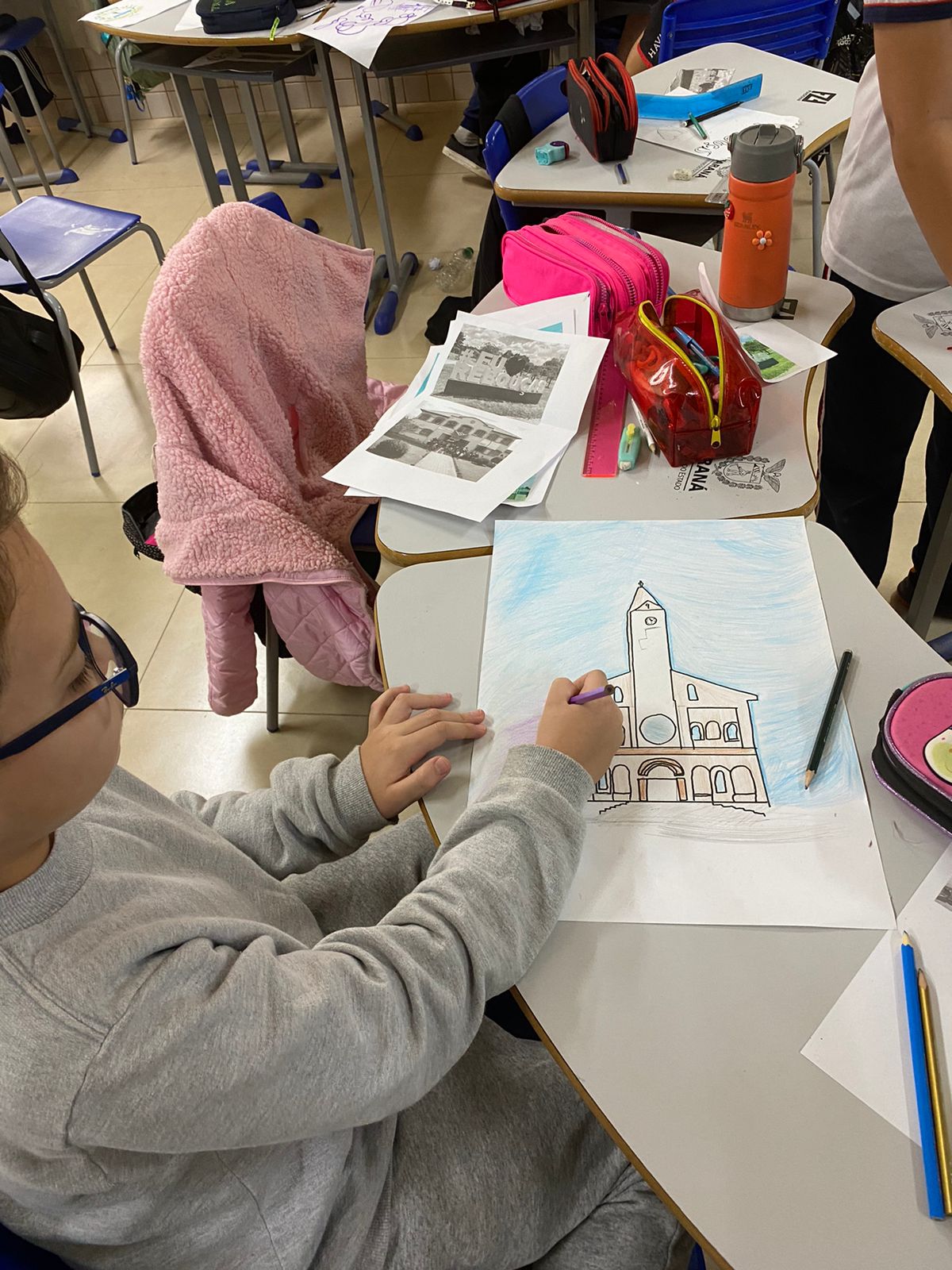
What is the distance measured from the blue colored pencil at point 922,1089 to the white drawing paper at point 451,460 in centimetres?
62

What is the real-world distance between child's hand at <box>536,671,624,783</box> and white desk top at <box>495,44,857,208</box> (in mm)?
1283

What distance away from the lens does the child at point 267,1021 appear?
0.55m

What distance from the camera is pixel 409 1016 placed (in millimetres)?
653

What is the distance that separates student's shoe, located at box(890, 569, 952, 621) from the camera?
1855mm

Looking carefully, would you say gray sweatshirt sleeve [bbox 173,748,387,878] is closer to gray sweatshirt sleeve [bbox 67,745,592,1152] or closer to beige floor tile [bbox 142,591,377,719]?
gray sweatshirt sleeve [bbox 67,745,592,1152]

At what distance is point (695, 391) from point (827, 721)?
1.43ft

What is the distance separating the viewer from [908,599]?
1888 millimetres

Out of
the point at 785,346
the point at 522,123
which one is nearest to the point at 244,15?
the point at 522,123

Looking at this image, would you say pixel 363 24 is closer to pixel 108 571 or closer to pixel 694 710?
pixel 108 571

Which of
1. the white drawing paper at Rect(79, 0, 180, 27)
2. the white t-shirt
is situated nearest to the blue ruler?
the white t-shirt

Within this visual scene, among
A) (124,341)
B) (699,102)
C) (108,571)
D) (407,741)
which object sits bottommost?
(108,571)

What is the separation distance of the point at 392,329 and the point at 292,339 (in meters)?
1.66

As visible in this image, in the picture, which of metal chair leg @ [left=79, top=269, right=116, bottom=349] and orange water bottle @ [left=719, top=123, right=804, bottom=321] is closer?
orange water bottle @ [left=719, top=123, right=804, bottom=321]

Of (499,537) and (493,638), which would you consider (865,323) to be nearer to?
(499,537)
